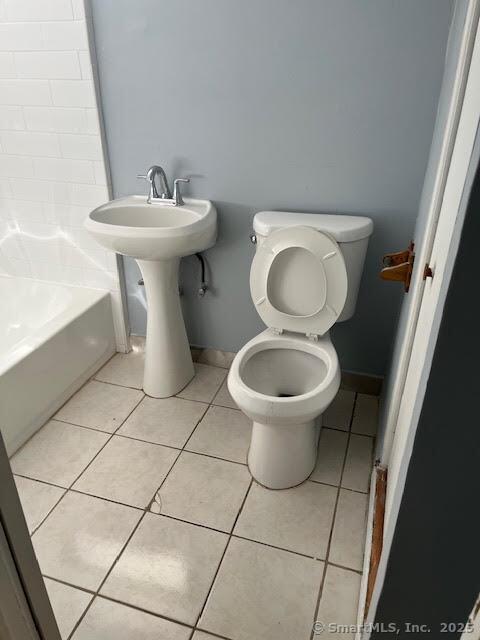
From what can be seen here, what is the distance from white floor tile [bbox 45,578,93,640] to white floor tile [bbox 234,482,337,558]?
0.50 m

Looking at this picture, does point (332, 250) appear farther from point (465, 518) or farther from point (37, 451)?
point (37, 451)

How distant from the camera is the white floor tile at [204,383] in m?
2.18

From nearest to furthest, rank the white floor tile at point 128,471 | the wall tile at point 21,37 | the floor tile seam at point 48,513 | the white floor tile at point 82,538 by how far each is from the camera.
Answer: the white floor tile at point 82,538, the floor tile seam at point 48,513, the white floor tile at point 128,471, the wall tile at point 21,37

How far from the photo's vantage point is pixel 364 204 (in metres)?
1.85

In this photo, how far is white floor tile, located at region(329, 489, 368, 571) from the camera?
4.82ft

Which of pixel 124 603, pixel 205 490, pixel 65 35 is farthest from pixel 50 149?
pixel 124 603

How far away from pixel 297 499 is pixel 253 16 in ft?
5.65

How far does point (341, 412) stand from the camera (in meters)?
2.10

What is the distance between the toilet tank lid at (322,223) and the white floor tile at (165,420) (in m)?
0.84

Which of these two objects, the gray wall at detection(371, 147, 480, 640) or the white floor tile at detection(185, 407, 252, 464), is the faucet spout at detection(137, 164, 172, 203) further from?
the gray wall at detection(371, 147, 480, 640)

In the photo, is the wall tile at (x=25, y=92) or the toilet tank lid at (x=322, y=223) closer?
the toilet tank lid at (x=322, y=223)

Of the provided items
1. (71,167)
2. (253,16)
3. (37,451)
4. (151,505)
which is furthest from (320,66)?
(37,451)

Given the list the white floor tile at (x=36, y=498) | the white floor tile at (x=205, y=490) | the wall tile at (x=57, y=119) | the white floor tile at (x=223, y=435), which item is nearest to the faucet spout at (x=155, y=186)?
the wall tile at (x=57, y=119)

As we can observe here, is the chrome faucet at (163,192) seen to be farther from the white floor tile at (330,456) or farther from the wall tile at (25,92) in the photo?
the white floor tile at (330,456)
